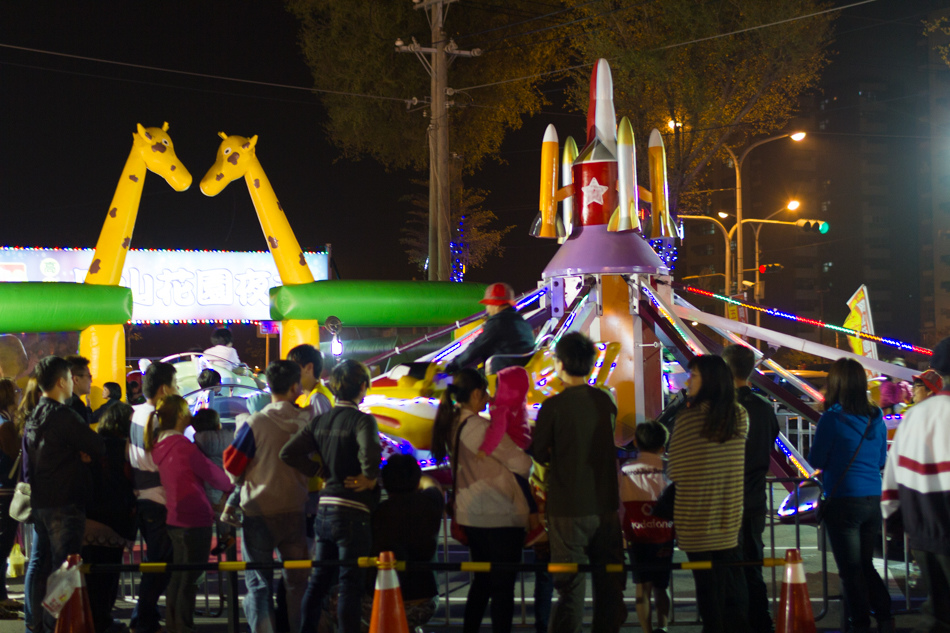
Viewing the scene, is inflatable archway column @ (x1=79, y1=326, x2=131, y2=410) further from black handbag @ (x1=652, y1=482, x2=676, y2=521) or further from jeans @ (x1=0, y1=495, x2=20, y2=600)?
black handbag @ (x1=652, y1=482, x2=676, y2=521)

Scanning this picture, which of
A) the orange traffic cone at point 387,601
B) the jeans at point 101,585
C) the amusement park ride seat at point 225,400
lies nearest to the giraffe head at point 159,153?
the amusement park ride seat at point 225,400

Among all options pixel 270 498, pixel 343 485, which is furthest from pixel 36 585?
pixel 343 485

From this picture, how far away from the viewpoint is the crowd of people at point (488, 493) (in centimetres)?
457

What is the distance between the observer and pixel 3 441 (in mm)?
6047

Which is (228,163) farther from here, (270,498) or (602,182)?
(270,498)

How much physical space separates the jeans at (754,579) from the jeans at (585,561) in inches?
31.7

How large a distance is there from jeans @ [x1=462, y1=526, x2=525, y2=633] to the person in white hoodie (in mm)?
961

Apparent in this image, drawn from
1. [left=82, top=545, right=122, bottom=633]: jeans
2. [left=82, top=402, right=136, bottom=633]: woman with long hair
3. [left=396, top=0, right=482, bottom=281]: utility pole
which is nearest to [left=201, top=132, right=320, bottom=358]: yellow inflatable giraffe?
[left=396, top=0, right=482, bottom=281]: utility pole

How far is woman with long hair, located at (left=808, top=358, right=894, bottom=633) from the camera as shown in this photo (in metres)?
5.20

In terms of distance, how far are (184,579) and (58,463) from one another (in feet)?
3.21

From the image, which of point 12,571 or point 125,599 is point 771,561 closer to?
point 125,599

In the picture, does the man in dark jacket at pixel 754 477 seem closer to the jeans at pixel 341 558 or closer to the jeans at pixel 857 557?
the jeans at pixel 857 557

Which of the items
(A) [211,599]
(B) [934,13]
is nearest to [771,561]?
(A) [211,599]

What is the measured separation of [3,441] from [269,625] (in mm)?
2421
